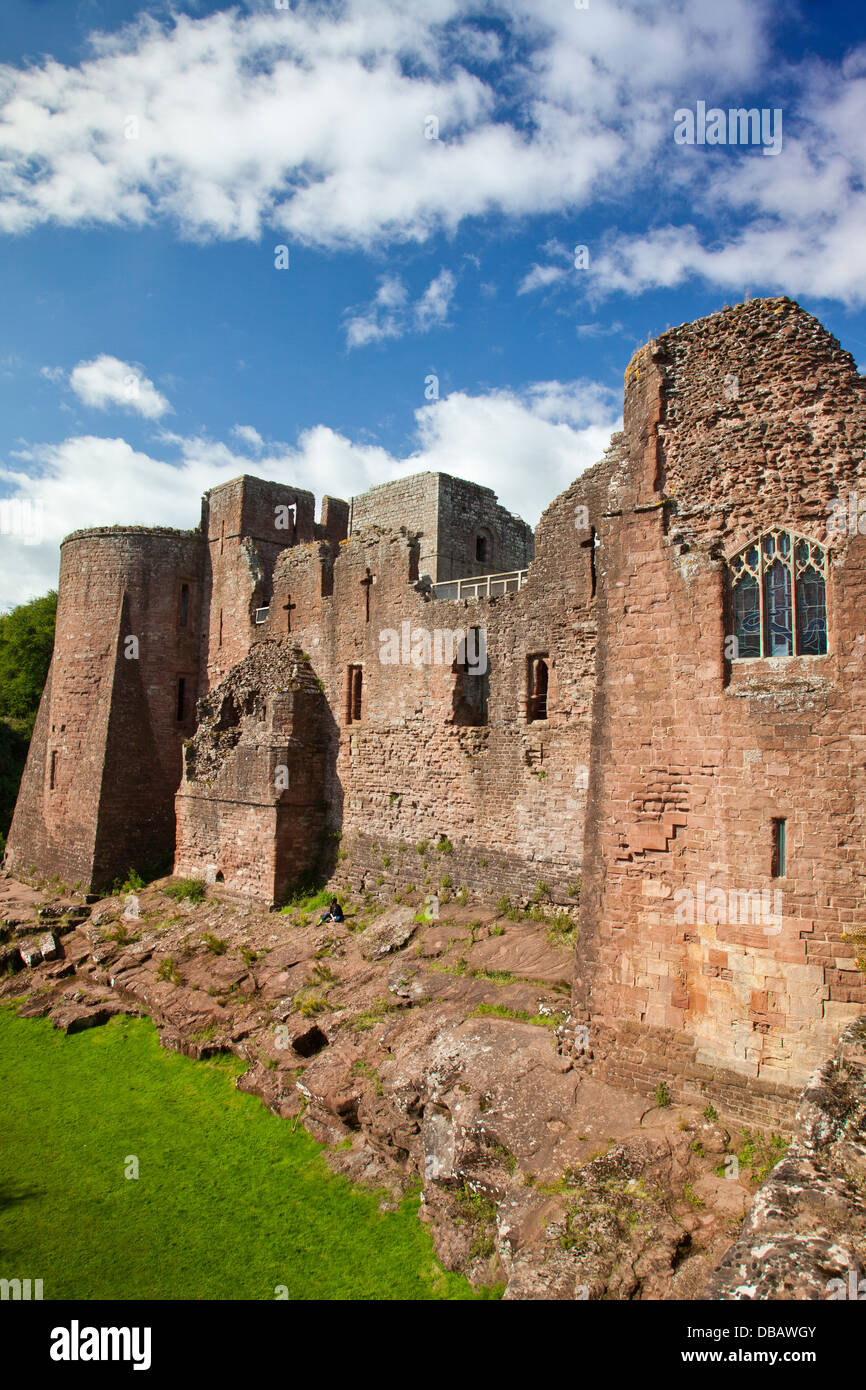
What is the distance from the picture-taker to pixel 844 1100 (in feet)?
21.8

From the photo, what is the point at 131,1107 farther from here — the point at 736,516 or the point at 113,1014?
the point at 736,516

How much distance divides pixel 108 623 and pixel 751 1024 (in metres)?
22.5

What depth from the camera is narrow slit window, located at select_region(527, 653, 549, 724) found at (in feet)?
49.2

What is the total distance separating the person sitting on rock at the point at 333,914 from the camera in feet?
56.2

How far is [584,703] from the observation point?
46.0 feet

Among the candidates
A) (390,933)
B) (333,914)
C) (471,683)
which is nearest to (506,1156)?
(390,933)

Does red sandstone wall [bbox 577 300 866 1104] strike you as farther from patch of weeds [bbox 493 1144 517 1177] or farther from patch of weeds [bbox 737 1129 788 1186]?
patch of weeds [bbox 493 1144 517 1177]

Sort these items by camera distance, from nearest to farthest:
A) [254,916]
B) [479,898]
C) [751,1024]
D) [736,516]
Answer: [751,1024] → [736,516] → [479,898] → [254,916]

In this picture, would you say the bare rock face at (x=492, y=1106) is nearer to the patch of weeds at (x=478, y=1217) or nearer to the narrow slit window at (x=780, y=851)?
the patch of weeds at (x=478, y=1217)

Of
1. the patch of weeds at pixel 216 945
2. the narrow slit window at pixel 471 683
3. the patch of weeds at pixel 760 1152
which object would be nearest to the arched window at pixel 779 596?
the patch of weeds at pixel 760 1152

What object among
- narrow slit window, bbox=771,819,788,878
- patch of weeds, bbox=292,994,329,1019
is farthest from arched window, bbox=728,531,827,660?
patch of weeds, bbox=292,994,329,1019

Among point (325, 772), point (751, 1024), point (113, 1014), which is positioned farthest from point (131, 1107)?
point (751, 1024)

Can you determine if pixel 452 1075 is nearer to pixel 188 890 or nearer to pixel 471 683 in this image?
pixel 471 683

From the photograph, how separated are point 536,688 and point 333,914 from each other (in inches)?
250
